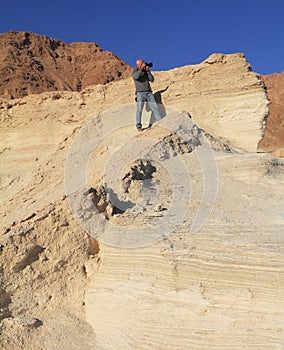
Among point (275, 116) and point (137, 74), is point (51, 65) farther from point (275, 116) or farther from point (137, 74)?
point (275, 116)

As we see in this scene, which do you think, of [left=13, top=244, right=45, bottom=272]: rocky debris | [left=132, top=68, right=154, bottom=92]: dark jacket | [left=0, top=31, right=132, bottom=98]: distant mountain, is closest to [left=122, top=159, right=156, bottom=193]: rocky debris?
[left=13, top=244, right=45, bottom=272]: rocky debris

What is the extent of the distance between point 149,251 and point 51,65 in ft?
97.5

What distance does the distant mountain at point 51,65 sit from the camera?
28.0 m

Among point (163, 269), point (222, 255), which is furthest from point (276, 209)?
point (163, 269)

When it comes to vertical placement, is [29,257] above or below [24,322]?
above

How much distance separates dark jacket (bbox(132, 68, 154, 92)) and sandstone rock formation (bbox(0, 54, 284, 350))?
0.86 m

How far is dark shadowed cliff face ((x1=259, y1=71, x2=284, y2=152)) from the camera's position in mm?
43819

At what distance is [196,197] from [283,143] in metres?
40.4

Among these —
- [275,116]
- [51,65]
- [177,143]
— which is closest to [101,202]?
[177,143]

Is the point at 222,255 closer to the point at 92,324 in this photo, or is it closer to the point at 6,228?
the point at 92,324

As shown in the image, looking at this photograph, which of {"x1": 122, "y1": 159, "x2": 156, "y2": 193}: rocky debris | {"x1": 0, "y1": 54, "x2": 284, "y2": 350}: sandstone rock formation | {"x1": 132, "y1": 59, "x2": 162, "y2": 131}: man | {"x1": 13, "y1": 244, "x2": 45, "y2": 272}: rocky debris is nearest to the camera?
{"x1": 0, "y1": 54, "x2": 284, "y2": 350}: sandstone rock formation

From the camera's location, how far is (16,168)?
1018 cm

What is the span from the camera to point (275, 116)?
46.7 metres

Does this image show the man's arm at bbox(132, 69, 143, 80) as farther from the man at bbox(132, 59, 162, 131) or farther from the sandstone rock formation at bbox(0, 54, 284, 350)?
the sandstone rock formation at bbox(0, 54, 284, 350)
